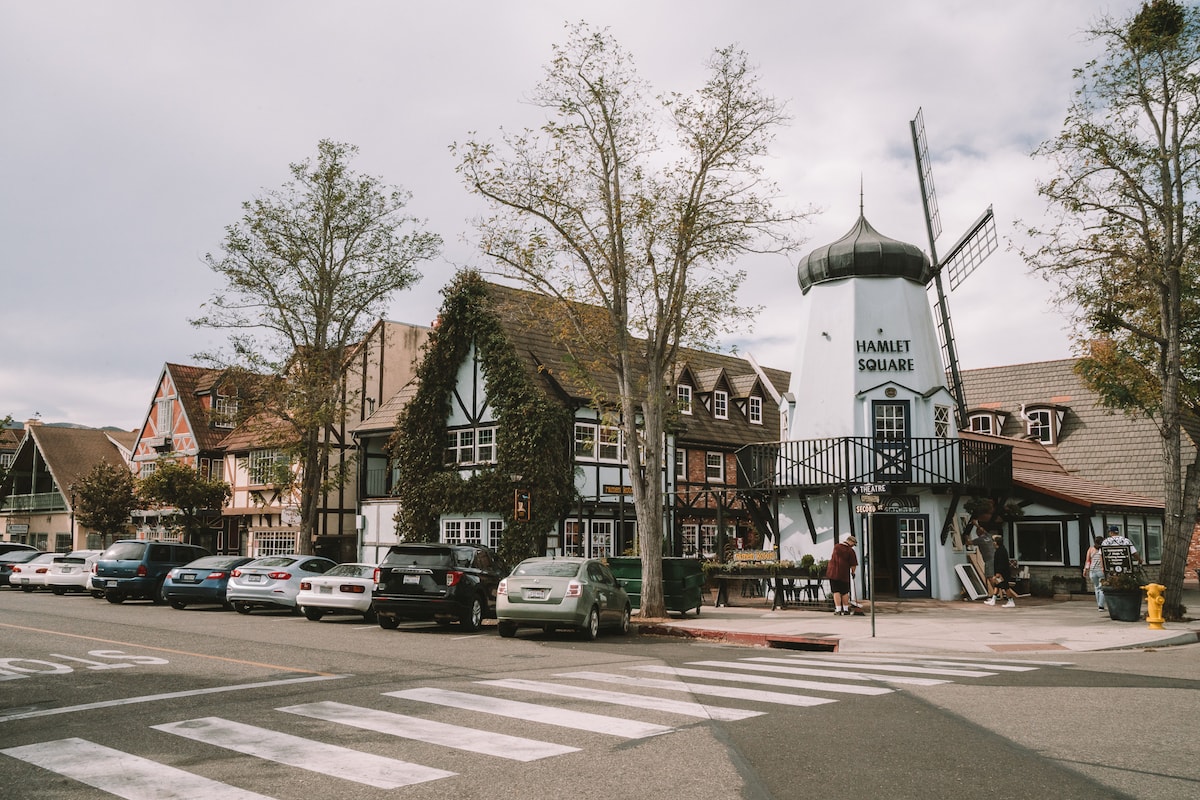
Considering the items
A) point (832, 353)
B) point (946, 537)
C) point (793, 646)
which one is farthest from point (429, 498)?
point (793, 646)

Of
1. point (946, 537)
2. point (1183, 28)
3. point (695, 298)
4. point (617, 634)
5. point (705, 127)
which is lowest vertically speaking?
point (617, 634)

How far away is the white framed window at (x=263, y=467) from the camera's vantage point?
32.5m

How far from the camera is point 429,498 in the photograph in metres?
33.7

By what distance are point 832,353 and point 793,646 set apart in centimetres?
1380

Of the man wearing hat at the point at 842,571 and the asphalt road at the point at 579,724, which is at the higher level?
the man wearing hat at the point at 842,571

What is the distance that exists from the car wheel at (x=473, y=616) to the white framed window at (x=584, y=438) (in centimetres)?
1330

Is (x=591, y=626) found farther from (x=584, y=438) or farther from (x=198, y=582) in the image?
(x=584, y=438)

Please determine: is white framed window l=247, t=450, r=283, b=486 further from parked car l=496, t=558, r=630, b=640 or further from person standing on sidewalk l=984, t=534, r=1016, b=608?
person standing on sidewalk l=984, t=534, r=1016, b=608

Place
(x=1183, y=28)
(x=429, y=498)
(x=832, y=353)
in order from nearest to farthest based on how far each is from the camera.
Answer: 1. (x=1183, y=28)
2. (x=832, y=353)
3. (x=429, y=498)

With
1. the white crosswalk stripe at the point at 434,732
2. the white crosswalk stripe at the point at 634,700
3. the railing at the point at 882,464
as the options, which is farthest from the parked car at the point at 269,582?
the white crosswalk stripe at the point at 434,732

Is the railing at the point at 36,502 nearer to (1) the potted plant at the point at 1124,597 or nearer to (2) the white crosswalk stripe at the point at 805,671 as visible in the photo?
(2) the white crosswalk stripe at the point at 805,671

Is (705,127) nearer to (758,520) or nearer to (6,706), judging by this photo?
(758,520)

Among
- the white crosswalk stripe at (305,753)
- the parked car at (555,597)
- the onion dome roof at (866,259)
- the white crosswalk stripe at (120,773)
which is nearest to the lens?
the white crosswalk stripe at (120,773)

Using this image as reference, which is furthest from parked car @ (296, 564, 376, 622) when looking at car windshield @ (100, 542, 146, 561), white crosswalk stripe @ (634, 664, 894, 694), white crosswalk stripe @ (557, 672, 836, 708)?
white crosswalk stripe @ (557, 672, 836, 708)
